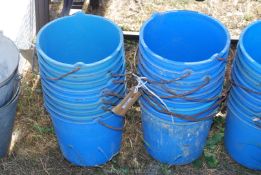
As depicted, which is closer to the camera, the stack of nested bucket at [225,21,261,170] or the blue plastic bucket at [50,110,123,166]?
the stack of nested bucket at [225,21,261,170]

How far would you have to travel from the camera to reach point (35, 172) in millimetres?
3711

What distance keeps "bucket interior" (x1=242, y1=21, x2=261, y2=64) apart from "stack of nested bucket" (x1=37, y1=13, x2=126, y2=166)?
926 millimetres

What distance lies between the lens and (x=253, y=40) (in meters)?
3.48

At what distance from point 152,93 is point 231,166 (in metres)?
1.10

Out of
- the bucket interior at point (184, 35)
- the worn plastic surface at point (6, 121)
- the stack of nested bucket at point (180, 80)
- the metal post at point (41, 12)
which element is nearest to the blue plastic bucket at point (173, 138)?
the stack of nested bucket at point (180, 80)

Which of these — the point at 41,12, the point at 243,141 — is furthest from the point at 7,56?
the point at 243,141

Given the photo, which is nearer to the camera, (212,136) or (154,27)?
(154,27)

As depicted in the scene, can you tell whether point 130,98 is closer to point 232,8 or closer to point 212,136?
point 212,136

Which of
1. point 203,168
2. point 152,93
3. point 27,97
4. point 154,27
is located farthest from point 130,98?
point 27,97

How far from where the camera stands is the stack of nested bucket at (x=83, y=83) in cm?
303

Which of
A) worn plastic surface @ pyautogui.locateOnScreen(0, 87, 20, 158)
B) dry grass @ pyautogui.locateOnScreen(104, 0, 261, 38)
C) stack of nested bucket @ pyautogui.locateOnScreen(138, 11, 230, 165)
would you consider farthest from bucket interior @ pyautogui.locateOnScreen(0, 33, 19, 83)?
dry grass @ pyautogui.locateOnScreen(104, 0, 261, 38)

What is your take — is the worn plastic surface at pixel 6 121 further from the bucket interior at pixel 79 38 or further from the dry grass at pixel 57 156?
the bucket interior at pixel 79 38

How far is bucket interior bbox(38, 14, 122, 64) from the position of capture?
3340 mm

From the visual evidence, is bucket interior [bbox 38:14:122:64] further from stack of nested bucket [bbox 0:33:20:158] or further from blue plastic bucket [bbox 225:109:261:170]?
blue plastic bucket [bbox 225:109:261:170]
